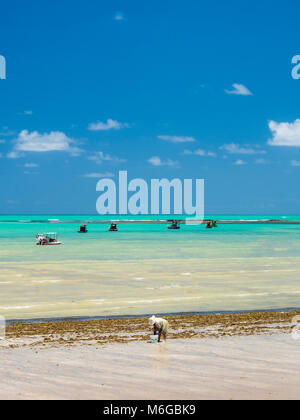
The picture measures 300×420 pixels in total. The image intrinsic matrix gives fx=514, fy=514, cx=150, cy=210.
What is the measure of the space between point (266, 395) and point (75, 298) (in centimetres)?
1702

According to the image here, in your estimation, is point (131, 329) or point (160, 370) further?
point (131, 329)

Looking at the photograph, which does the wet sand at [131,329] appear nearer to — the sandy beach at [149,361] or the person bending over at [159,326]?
the sandy beach at [149,361]

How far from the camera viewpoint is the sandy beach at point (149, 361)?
34.7 ft

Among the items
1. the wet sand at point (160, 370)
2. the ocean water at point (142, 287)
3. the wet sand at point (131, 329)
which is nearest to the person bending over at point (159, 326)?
the wet sand at point (160, 370)

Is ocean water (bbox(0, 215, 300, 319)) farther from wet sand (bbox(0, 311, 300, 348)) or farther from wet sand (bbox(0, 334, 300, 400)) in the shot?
wet sand (bbox(0, 334, 300, 400))

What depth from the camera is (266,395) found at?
1023 cm

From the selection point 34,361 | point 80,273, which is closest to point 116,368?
point 34,361

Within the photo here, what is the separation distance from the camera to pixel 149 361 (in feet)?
42.4

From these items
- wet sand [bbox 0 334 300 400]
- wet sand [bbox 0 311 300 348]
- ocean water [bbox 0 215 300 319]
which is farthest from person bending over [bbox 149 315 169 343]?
ocean water [bbox 0 215 300 319]

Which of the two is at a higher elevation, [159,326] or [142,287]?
[159,326]

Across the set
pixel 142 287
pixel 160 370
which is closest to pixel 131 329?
pixel 160 370

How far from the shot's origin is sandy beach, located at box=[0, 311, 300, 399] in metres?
10.6

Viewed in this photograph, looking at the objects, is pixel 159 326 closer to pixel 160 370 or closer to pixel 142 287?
pixel 160 370
